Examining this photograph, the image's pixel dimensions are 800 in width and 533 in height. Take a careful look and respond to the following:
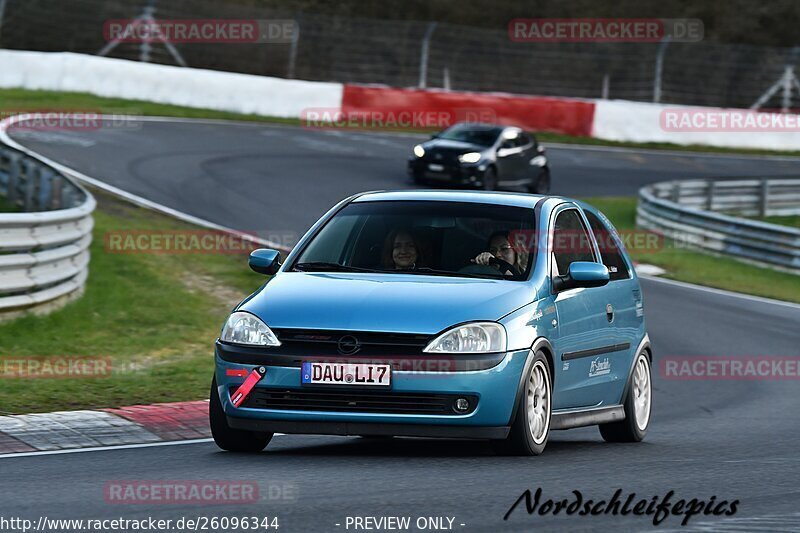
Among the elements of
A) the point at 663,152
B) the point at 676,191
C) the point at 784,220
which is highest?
the point at 676,191

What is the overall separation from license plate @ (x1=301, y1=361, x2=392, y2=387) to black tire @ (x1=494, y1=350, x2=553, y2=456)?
74cm

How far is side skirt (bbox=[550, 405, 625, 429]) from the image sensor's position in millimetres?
8898

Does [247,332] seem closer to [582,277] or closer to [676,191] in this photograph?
[582,277]

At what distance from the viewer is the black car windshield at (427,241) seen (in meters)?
8.98

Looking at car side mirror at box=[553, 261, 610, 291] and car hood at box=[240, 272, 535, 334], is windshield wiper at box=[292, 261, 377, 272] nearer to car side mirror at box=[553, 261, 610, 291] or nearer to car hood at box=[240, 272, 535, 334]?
car hood at box=[240, 272, 535, 334]

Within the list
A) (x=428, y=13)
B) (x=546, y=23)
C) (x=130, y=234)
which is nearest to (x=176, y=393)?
(x=130, y=234)

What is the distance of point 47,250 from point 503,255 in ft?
23.9

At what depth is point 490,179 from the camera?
3069 centimetres

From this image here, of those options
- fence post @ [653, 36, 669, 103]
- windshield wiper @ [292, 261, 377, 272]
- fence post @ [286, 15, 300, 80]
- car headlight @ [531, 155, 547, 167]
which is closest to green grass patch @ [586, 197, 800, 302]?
car headlight @ [531, 155, 547, 167]

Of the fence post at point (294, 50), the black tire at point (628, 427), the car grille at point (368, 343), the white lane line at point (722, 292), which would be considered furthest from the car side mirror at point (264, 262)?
the fence post at point (294, 50)

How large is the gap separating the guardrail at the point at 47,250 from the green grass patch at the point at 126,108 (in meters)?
16.0

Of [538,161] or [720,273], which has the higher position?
[538,161]

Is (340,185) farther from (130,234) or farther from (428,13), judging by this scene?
(428,13)

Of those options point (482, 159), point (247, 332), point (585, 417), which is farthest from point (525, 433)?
point (482, 159)
